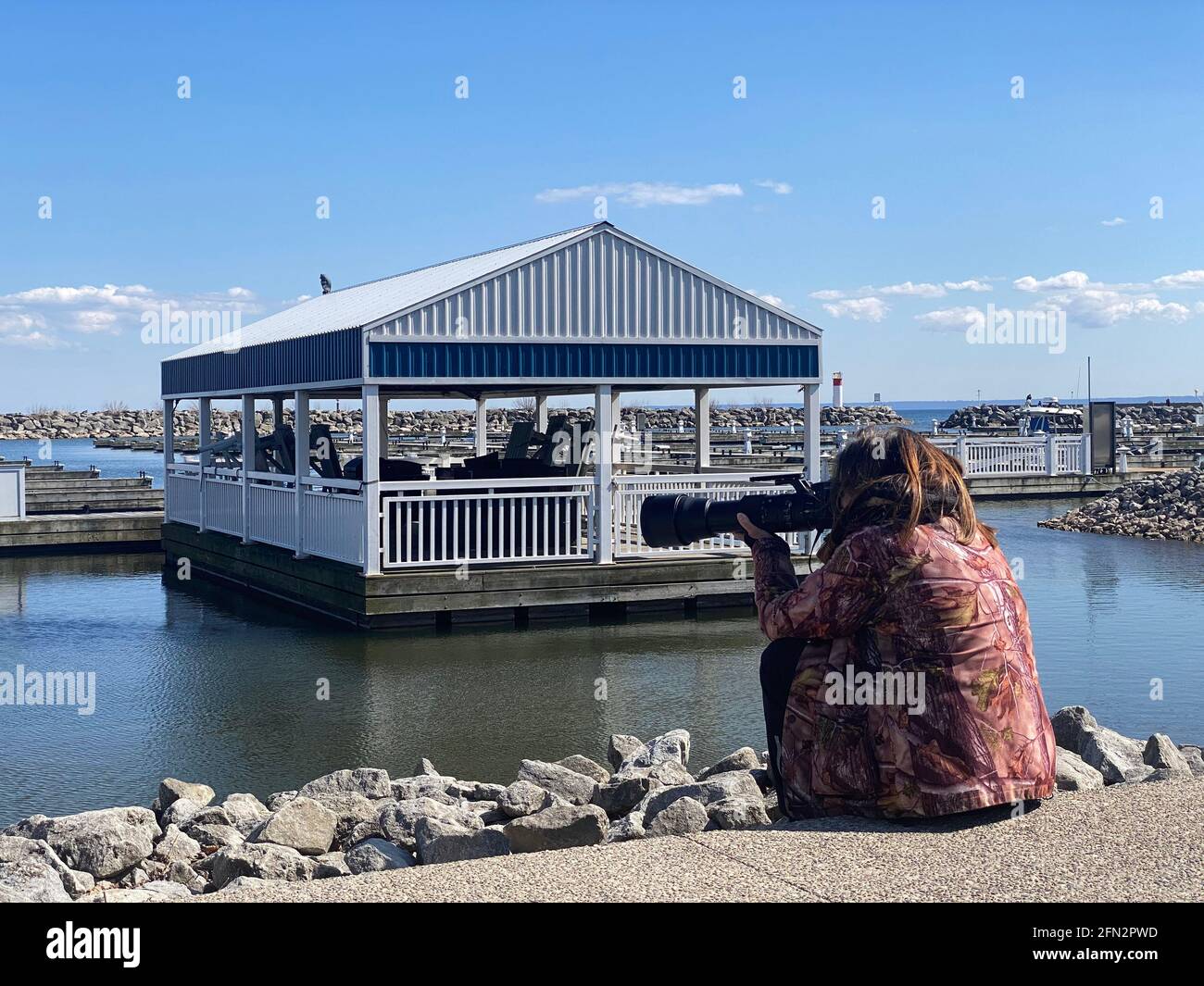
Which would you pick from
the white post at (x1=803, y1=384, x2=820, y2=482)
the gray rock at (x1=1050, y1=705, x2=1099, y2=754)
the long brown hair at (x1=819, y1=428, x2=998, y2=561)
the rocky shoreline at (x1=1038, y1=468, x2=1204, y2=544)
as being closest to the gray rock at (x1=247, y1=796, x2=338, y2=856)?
the long brown hair at (x1=819, y1=428, x2=998, y2=561)

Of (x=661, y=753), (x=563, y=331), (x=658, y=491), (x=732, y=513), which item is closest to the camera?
(x=732, y=513)

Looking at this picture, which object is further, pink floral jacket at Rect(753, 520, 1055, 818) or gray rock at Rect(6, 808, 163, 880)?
gray rock at Rect(6, 808, 163, 880)

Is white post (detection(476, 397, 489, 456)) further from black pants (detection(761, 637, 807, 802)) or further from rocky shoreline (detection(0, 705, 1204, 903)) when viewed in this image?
black pants (detection(761, 637, 807, 802))

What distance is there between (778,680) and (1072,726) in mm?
3850

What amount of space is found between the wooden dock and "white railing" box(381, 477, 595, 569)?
217mm

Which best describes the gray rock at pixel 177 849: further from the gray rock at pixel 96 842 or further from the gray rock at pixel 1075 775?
the gray rock at pixel 1075 775

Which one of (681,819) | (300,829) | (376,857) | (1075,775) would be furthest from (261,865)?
(1075,775)

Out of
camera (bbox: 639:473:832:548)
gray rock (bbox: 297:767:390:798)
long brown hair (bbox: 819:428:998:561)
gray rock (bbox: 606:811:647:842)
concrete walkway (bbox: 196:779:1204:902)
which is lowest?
gray rock (bbox: 297:767:390:798)

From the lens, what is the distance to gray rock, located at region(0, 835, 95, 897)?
6.72 meters

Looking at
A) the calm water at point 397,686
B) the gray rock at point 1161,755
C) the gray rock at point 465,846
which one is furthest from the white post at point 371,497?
the gray rock at point 465,846

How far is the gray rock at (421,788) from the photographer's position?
8555mm

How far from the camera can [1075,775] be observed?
302 inches

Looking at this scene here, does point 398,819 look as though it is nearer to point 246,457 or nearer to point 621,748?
point 621,748
